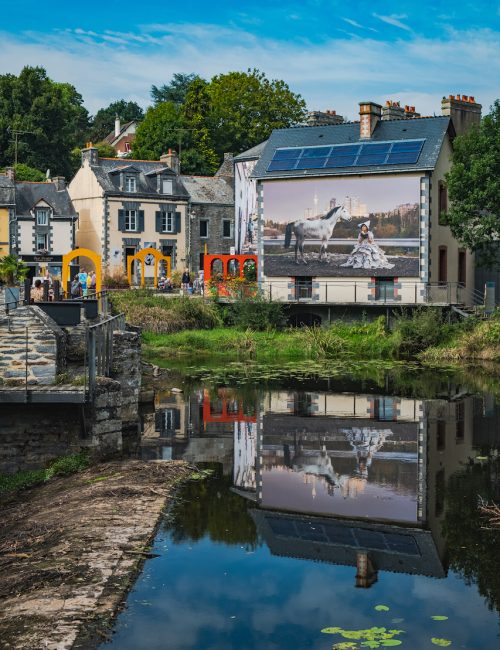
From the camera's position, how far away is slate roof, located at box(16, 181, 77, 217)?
58531mm

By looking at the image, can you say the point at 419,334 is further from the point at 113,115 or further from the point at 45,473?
the point at 113,115

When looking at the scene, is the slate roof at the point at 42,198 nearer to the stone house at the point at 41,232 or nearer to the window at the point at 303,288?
the stone house at the point at 41,232

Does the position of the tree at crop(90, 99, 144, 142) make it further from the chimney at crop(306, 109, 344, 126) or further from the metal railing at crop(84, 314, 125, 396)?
the metal railing at crop(84, 314, 125, 396)

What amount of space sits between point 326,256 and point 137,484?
26.5 metres

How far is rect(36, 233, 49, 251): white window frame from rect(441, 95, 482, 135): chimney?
26705 millimetres

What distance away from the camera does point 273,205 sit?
42.9m

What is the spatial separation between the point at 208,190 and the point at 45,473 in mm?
47252

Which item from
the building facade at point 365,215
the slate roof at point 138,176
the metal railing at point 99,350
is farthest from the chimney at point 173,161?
the metal railing at point 99,350

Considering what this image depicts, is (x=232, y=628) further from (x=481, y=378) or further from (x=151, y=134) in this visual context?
(x=151, y=134)

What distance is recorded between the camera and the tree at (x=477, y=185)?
3622 centimetres

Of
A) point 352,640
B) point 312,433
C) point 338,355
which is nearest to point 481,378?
point 338,355

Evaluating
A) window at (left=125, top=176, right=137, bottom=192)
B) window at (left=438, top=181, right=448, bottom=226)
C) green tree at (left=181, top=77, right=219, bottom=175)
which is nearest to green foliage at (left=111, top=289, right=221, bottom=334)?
window at (left=438, top=181, right=448, bottom=226)

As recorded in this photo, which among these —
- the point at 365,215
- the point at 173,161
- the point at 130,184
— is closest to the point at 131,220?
the point at 130,184

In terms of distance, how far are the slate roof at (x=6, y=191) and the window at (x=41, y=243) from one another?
2694 mm
